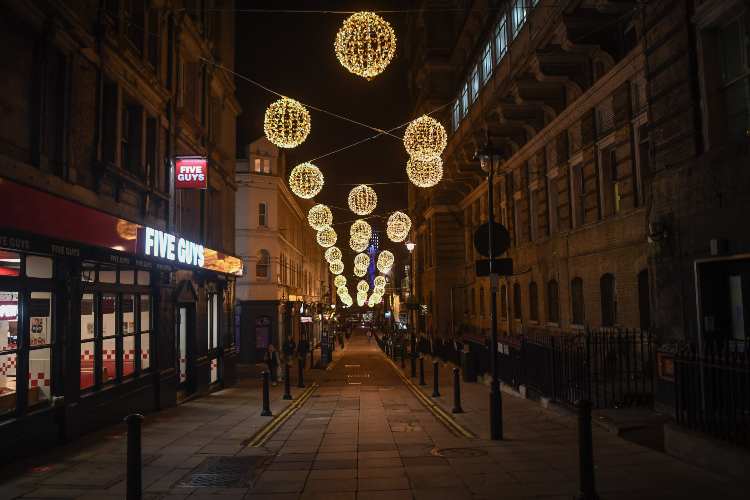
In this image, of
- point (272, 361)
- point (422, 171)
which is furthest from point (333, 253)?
point (422, 171)

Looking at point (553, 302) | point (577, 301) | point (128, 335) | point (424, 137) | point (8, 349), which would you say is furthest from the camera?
point (553, 302)

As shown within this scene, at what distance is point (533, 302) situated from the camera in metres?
24.9

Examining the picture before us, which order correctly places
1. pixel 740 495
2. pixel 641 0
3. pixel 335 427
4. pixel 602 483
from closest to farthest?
pixel 740 495, pixel 602 483, pixel 641 0, pixel 335 427

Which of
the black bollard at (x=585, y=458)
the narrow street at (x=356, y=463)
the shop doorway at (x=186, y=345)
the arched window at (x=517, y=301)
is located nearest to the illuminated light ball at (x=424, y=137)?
the narrow street at (x=356, y=463)

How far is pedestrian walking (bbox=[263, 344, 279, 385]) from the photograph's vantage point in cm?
2312

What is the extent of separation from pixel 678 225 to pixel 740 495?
4.89 meters

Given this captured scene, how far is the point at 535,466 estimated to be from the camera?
8.47 m

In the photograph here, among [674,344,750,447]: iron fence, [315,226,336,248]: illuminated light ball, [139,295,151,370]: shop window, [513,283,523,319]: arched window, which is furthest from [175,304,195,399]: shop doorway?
[315,226,336,248]: illuminated light ball

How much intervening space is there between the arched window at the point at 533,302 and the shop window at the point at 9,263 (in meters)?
19.0

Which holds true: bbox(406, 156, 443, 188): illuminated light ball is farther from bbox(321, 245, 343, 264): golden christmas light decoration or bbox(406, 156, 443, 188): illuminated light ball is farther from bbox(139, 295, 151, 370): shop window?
bbox(321, 245, 343, 264): golden christmas light decoration

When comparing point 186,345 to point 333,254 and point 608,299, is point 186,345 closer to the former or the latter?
point 608,299

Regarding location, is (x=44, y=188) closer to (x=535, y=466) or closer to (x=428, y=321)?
(x=535, y=466)

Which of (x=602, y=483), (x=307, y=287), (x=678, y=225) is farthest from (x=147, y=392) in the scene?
(x=307, y=287)

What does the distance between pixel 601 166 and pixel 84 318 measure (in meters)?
14.5
